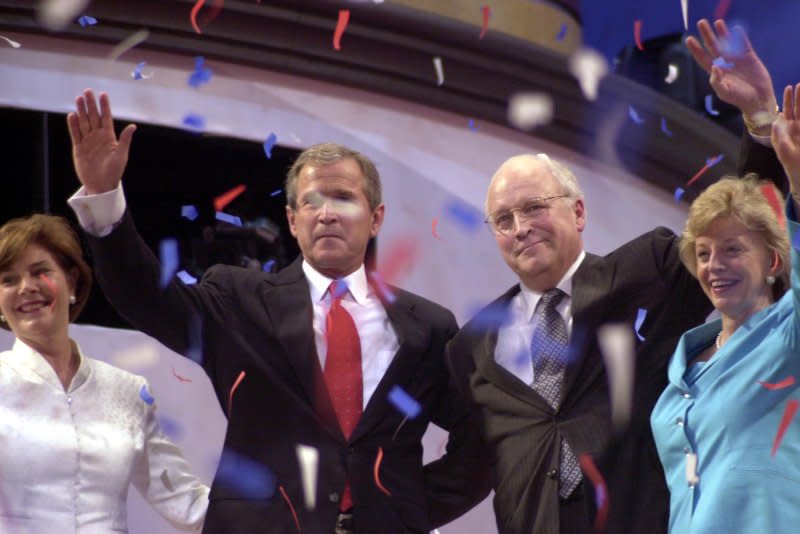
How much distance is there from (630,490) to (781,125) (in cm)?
79

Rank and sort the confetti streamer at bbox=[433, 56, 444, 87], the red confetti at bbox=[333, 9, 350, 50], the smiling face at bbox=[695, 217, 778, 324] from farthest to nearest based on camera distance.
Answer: the confetti streamer at bbox=[433, 56, 444, 87] < the red confetti at bbox=[333, 9, 350, 50] < the smiling face at bbox=[695, 217, 778, 324]

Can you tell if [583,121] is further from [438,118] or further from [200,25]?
[200,25]

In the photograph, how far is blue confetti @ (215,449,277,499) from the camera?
2.72 m

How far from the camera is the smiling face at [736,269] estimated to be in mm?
2453

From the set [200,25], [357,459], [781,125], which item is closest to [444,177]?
[200,25]

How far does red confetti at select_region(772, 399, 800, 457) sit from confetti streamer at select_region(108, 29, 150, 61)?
2.52 metres

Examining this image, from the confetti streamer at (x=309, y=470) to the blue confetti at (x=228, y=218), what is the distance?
5.63 ft

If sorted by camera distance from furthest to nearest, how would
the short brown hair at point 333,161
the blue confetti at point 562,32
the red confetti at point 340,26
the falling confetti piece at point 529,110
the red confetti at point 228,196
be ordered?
the blue confetti at point 562,32, the falling confetti piece at point 529,110, the red confetti at point 340,26, the red confetti at point 228,196, the short brown hair at point 333,161

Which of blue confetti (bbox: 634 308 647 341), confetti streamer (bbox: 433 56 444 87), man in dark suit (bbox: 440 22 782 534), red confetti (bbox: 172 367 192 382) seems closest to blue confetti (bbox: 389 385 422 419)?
man in dark suit (bbox: 440 22 782 534)

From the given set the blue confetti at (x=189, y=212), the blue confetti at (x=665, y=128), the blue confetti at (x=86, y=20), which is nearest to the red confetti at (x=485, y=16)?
the blue confetti at (x=665, y=128)

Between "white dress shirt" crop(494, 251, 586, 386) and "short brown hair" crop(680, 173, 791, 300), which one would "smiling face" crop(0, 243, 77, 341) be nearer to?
"white dress shirt" crop(494, 251, 586, 386)

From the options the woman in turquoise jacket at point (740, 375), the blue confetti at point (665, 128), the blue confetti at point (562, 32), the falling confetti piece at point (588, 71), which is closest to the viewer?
the woman in turquoise jacket at point (740, 375)

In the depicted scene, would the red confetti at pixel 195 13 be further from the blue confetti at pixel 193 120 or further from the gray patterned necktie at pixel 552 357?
the gray patterned necktie at pixel 552 357

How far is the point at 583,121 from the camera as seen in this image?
5086mm
